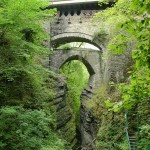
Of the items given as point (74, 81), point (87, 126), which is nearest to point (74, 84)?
point (74, 81)

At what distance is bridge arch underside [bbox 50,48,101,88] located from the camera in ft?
62.9

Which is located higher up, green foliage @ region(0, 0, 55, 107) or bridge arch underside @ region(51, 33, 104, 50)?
bridge arch underside @ region(51, 33, 104, 50)

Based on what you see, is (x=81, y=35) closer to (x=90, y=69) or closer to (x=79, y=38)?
(x=79, y=38)

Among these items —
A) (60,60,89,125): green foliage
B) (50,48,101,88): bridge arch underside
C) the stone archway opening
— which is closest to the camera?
(50,48,101,88): bridge arch underside

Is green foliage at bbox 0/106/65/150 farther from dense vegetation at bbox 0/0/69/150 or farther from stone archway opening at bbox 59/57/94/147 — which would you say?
stone archway opening at bbox 59/57/94/147

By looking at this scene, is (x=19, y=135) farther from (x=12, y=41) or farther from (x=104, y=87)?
(x=104, y=87)

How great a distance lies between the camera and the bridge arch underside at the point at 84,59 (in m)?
19.2

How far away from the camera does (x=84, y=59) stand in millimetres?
19484

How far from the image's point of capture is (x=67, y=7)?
19172 mm

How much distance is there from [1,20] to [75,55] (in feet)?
37.0

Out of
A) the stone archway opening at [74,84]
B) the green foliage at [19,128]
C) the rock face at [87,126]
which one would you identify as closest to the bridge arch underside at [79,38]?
the stone archway opening at [74,84]

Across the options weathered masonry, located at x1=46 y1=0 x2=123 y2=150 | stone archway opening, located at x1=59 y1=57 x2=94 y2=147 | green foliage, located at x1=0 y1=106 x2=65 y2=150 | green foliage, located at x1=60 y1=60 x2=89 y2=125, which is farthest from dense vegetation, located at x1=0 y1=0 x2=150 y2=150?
green foliage, located at x1=60 y1=60 x2=89 y2=125

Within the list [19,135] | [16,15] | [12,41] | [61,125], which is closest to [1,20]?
[16,15]

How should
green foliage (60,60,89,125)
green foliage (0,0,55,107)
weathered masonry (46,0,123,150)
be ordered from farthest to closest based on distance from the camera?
1. green foliage (60,60,89,125)
2. weathered masonry (46,0,123,150)
3. green foliage (0,0,55,107)
